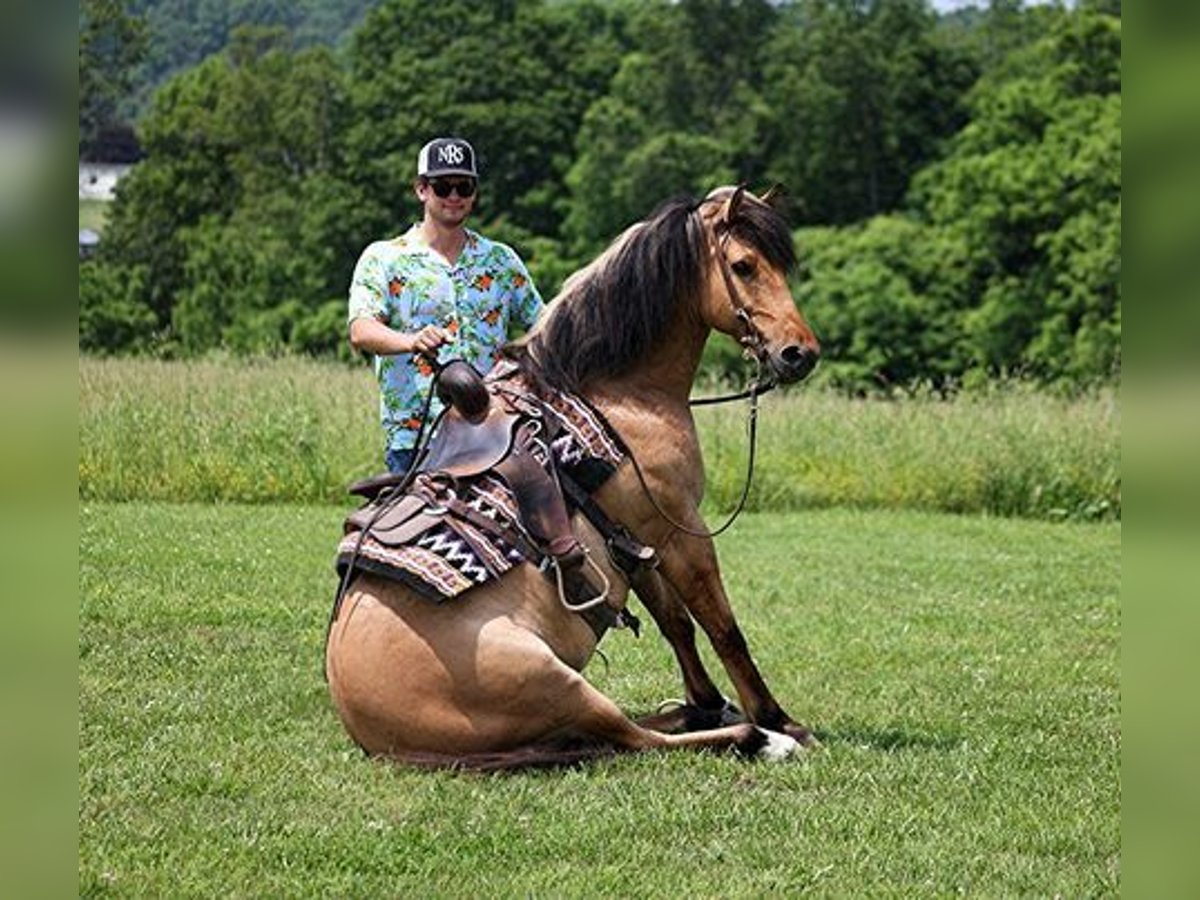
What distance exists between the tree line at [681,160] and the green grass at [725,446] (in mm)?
18632

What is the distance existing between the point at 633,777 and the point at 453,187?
7.29ft

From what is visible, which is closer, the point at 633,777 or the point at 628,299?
the point at 633,777

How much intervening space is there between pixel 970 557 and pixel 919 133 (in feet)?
117

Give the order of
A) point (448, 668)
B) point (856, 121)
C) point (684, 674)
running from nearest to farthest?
1. point (448, 668)
2. point (684, 674)
3. point (856, 121)

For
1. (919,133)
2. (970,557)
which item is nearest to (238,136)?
(919,133)

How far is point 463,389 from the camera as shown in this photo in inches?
201

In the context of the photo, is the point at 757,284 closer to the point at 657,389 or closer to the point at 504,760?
the point at 657,389

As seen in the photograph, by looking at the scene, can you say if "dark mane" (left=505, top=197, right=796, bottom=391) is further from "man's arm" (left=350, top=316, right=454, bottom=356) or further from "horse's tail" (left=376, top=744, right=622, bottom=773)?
"horse's tail" (left=376, top=744, right=622, bottom=773)

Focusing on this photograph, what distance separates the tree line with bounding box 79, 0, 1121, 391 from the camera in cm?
3694

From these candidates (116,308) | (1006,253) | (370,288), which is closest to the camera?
(370,288)

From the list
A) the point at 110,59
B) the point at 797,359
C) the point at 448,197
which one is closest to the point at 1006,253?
the point at 110,59

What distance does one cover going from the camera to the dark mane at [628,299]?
5.54m

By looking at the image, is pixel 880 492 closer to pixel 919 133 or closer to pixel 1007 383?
pixel 1007 383

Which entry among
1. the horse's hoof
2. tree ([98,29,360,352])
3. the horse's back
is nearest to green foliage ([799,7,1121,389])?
tree ([98,29,360,352])
